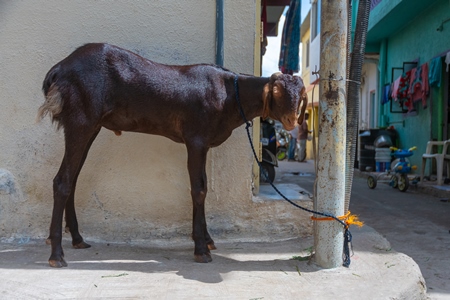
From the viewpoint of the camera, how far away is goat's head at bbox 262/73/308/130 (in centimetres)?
340

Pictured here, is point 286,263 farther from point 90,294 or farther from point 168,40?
point 168,40

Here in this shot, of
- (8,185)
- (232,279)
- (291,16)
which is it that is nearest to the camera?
(232,279)

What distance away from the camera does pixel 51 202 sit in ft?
13.8

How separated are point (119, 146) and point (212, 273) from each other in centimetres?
158

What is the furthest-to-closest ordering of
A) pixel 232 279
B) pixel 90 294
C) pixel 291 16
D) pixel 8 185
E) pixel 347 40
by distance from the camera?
pixel 291 16, pixel 8 185, pixel 347 40, pixel 232 279, pixel 90 294

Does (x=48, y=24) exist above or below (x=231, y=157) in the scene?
above

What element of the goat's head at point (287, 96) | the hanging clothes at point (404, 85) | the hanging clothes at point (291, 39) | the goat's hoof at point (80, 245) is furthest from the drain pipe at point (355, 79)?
the hanging clothes at point (404, 85)

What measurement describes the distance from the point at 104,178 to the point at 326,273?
2112 millimetres

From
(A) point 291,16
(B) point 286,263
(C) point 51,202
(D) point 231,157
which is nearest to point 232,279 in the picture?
(B) point 286,263

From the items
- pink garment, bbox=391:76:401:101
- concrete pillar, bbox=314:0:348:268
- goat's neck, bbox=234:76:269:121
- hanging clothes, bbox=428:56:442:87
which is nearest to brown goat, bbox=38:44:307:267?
goat's neck, bbox=234:76:269:121

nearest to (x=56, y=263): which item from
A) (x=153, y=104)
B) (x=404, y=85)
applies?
(x=153, y=104)

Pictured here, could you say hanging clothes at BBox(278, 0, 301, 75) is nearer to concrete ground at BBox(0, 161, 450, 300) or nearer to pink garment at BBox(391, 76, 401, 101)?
concrete ground at BBox(0, 161, 450, 300)

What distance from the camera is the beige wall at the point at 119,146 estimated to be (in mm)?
4160

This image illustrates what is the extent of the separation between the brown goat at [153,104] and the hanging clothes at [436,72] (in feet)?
26.0
